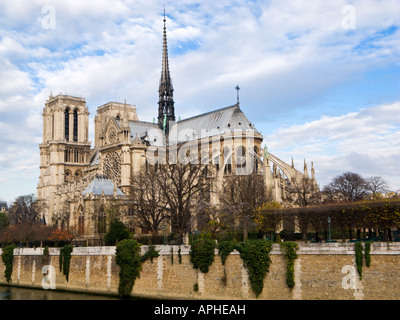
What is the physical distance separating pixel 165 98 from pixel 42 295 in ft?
156

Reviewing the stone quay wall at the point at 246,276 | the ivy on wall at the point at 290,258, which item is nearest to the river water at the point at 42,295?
the stone quay wall at the point at 246,276

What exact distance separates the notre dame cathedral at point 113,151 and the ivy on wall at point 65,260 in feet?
53.0

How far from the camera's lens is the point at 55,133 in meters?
84.6

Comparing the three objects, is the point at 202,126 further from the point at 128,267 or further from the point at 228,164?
the point at 128,267

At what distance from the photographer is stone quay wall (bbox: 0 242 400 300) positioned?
76.1 feet

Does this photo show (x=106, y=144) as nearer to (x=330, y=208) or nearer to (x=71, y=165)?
(x=71, y=165)

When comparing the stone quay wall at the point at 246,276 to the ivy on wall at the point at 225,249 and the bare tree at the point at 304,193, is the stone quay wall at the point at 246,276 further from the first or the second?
the bare tree at the point at 304,193

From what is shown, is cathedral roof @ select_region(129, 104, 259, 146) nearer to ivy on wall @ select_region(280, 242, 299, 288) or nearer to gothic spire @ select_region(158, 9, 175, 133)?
gothic spire @ select_region(158, 9, 175, 133)

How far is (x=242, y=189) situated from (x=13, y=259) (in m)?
21.0

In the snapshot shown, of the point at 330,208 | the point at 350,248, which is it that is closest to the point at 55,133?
the point at 330,208

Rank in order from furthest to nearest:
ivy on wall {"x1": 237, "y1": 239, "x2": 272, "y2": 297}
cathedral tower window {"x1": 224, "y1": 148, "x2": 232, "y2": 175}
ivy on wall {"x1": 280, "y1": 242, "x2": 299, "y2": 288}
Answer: cathedral tower window {"x1": 224, "y1": 148, "x2": 232, "y2": 175}
ivy on wall {"x1": 237, "y1": 239, "x2": 272, "y2": 297}
ivy on wall {"x1": 280, "y1": 242, "x2": 299, "y2": 288}

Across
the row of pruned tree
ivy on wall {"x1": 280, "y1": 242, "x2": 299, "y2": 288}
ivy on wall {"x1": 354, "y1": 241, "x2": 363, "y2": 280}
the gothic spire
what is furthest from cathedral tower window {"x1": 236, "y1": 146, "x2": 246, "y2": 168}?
ivy on wall {"x1": 354, "y1": 241, "x2": 363, "y2": 280}

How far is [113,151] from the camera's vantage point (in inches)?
2837
